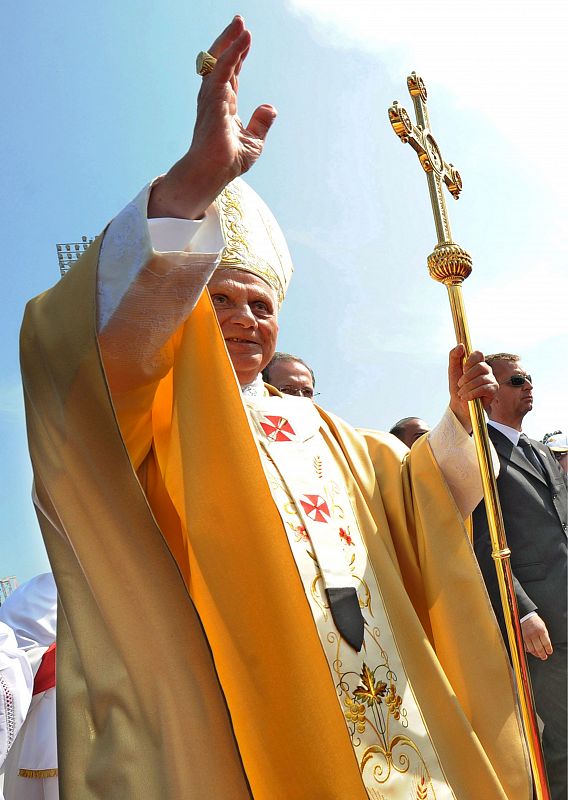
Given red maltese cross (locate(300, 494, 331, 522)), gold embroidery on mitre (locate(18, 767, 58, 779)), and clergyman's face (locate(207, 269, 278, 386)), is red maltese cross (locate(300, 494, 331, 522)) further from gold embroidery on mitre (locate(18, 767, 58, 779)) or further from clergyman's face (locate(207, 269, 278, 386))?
gold embroidery on mitre (locate(18, 767, 58, 779))

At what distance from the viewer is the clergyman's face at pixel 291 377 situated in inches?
198

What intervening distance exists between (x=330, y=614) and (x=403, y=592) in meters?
0.29

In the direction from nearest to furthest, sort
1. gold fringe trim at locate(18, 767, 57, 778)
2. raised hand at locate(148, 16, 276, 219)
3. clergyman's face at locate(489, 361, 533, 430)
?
raised hand at locate(148, 16, 276, 219)
gold fringe trim at locate(18, 767, 57, 778)
clergyman's face at locate(489, 361, 533, 430)

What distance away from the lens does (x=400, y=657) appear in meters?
2.17

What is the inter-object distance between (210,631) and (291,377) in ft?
10.8

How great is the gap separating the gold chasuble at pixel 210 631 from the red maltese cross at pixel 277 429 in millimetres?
278

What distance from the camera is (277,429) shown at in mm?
2570

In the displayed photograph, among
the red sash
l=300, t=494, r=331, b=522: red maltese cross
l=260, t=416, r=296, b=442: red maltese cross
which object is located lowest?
the red sash

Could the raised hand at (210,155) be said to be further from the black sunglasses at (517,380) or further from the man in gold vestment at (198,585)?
the black sunglasses at (517,380)

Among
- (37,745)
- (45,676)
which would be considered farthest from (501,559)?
(37,745)

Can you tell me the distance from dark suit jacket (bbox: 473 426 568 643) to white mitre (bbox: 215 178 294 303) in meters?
2.07

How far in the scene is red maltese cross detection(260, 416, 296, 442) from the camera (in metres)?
2.54

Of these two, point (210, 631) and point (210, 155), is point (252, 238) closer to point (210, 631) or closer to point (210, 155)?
point (210, 155)

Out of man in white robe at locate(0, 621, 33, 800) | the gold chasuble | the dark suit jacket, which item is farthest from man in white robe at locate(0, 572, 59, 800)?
the dark suit jacket
